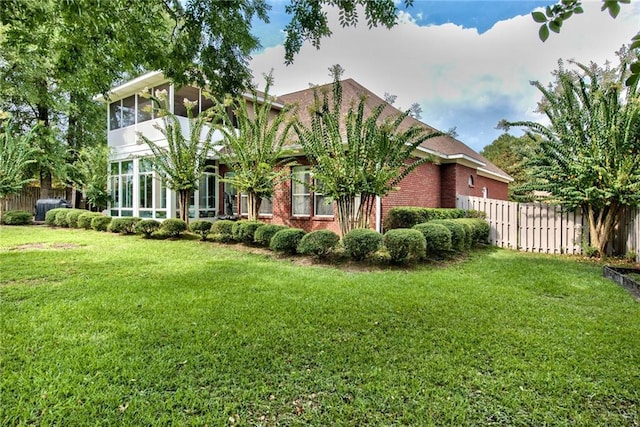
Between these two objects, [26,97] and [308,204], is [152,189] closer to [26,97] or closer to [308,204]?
[308,204]

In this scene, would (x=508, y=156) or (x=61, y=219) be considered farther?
(x=508, y=156)

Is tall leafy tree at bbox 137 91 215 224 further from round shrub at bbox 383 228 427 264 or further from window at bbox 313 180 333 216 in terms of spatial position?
round shrub at bbox 383 228 427 264

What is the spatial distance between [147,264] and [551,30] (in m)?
7.84

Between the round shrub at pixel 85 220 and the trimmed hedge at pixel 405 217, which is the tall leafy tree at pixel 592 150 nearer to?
the trimmed hedge at pixel 405 217

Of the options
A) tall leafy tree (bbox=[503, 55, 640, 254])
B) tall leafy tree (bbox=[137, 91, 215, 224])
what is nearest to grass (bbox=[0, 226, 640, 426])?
tall leafy tree (bbox=[503, 55, 640, 254])

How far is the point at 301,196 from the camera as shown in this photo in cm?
1196

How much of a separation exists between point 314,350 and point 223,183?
12.2 meters

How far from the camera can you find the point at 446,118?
690 inches

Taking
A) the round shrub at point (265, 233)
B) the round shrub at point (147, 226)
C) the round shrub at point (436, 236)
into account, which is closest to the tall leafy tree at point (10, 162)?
the round shrub at point (147, 226)

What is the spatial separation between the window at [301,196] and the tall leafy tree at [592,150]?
A: 6.61 metres

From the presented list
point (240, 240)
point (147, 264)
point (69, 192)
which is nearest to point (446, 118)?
point (240, 240)

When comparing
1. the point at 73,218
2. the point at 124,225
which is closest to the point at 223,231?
the point at 124,225

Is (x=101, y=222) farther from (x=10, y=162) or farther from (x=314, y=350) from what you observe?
(x=314, y=350)

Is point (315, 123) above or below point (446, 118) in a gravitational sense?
below
